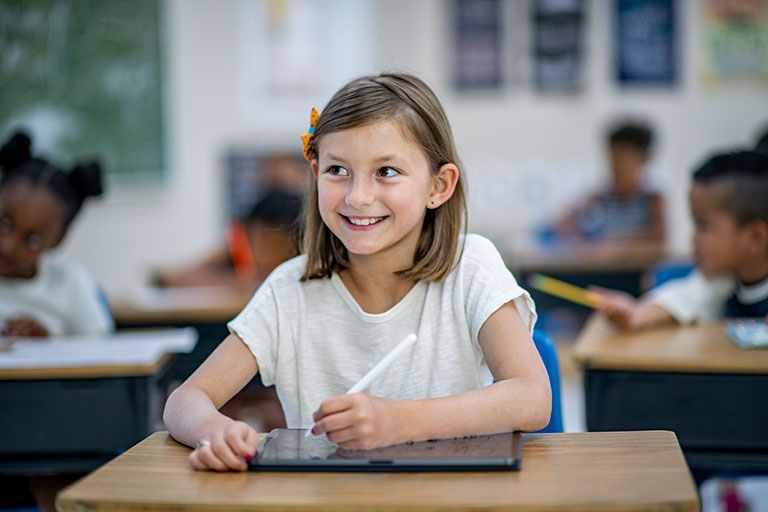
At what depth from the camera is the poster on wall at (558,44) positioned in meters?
5.75

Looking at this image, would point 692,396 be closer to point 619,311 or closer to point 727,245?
point 619,311

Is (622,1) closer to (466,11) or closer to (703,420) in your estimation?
(466,11)

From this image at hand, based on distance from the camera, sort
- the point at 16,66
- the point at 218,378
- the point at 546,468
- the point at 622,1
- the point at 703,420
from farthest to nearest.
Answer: the point at 622,1 < the point at 16,66 < the point at 703,420 < the point at 218,378 < the point at 546,468

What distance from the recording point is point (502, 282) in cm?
138

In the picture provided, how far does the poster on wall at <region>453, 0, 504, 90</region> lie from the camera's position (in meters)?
5.79

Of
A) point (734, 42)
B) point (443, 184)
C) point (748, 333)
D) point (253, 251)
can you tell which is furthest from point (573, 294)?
point (734, 42)

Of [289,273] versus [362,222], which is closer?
[362,222]

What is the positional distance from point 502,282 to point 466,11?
4.72 m

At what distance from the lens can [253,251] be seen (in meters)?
3.48

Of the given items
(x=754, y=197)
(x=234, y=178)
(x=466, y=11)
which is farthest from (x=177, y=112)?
(x=754, y=197)

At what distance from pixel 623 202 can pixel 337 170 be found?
412cm

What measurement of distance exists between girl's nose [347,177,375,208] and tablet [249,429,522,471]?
1.19 feet

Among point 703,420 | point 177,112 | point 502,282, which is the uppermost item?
point 177,112

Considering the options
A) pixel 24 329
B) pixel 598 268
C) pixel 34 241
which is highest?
pixel 34 241
